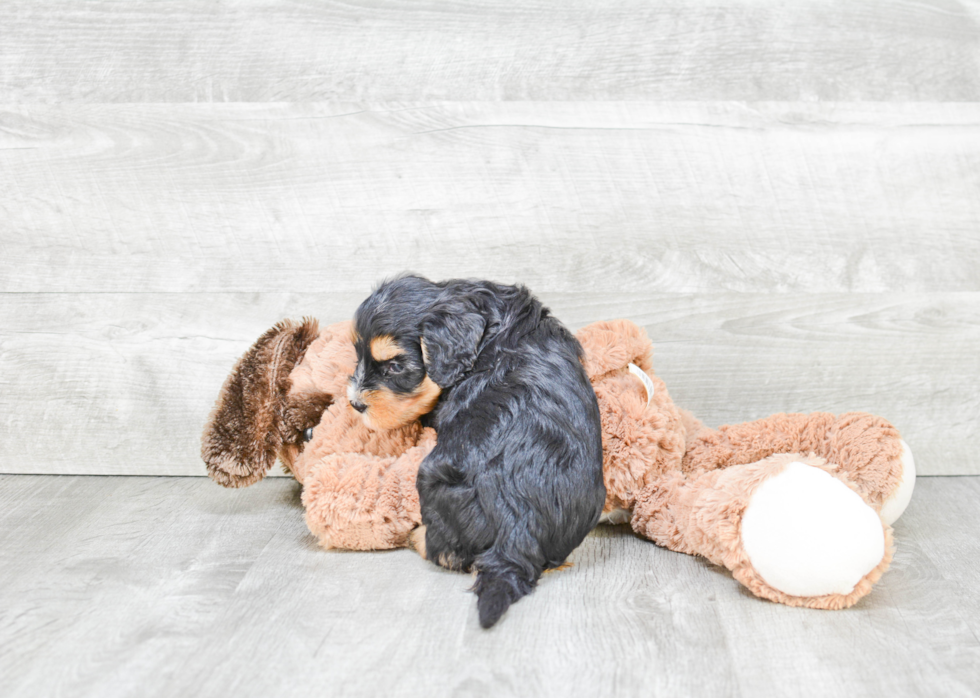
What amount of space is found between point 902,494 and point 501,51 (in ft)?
3.26

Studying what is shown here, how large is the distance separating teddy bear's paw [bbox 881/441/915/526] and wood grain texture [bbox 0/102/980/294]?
0.41 metres

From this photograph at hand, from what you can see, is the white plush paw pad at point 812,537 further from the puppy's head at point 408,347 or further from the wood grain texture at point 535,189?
the wood grain texture at point 535,189

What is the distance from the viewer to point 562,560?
3.51ft

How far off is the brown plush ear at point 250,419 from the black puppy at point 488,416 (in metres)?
0.24

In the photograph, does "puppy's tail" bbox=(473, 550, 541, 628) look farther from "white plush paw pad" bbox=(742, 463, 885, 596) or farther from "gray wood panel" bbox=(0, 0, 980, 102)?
"gray wood panel" bbox=(0, 0, 980, 102)

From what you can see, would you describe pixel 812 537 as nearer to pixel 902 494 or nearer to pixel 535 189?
pixel 902 494

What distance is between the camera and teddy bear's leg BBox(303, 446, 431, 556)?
116 cm

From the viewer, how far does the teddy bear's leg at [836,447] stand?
3.97ft

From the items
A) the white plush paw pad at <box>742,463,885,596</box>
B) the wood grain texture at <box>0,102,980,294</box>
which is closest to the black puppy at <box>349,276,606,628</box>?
the white plush paw pad at <box>742,463,885,596</box>

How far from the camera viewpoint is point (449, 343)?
1.07 metres

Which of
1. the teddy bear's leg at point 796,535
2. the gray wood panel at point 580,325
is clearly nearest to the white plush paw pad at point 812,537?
the teddy bear's leg at point 796,535

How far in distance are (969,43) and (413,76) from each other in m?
1.01

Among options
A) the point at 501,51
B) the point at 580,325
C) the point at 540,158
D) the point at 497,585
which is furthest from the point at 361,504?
the point at 501,51

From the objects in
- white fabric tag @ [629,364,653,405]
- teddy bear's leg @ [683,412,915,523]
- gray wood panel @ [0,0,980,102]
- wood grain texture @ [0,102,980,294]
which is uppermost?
gray wood panel @ [0,0,980,102]
